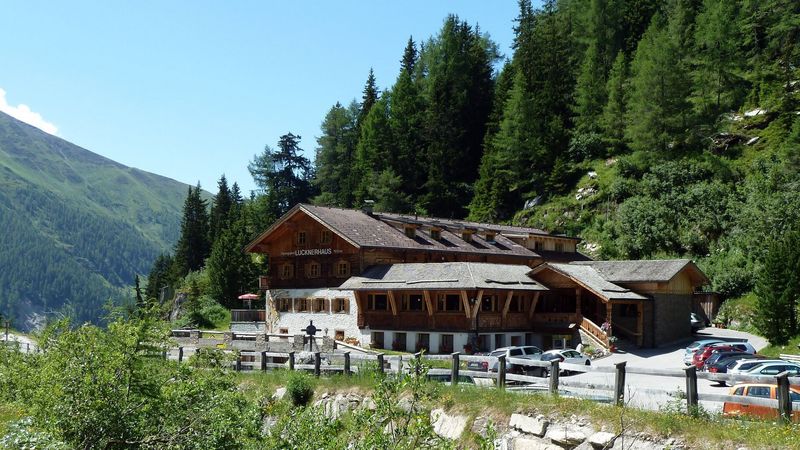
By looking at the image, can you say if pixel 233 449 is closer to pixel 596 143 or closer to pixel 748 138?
pixel 748 138

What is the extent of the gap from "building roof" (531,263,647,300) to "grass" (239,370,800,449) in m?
20.5

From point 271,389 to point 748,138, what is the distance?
182 ft

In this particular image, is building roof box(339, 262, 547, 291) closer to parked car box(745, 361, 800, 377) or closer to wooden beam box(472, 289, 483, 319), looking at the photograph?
wooden beam box(472, 289, 483, 319)

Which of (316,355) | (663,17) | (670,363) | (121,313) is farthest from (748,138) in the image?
(121,313)

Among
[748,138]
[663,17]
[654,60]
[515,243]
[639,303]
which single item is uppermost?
[663,17]

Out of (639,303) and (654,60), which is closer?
(639,303)

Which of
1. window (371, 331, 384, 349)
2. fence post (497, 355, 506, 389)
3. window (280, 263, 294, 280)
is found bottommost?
window (371, 331, 384, 349)

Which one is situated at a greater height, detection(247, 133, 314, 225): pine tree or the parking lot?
detection(247, 133, 314, 225): pine tree

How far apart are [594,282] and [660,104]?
34.3 meters

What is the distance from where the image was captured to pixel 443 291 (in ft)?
126

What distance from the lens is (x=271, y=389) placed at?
24719 mm

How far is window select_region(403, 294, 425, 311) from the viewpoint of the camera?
40.6m

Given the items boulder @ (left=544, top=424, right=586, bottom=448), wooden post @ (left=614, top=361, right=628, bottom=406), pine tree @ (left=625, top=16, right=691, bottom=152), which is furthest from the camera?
pine tree @ (left=625, top=16, right=691, bottom=152)

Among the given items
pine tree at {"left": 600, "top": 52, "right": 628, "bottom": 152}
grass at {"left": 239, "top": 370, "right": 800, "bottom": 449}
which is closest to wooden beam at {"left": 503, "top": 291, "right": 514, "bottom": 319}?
grass at {"left": 239, "top": 370, "right": 800, "bottom": 449}
